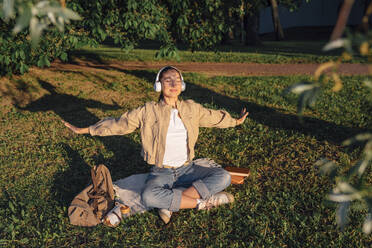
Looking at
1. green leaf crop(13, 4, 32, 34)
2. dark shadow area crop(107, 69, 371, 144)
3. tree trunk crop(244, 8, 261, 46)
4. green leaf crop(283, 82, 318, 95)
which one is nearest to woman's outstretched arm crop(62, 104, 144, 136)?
green leaf crop(13, 4, 32, 34)

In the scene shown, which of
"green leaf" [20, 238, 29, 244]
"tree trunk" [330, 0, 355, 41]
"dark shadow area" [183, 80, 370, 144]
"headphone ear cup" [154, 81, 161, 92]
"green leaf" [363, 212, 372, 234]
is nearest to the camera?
"tree trunk" [330, 0, 355, 41]

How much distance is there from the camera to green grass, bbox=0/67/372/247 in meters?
4.05

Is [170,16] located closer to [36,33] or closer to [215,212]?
[215,212]

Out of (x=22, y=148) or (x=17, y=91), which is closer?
(x=22, y=148)

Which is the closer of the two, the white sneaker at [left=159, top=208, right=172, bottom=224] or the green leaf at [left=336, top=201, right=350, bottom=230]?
the green leaf at [left=336, top=201, right=350, bottom=230]

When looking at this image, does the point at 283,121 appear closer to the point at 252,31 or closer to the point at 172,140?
the point at 172,140

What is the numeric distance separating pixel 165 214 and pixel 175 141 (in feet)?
3.17

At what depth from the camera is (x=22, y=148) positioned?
22.3 ft

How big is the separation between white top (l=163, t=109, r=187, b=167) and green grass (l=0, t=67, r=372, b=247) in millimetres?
736

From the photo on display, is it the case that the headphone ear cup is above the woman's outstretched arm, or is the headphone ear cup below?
above

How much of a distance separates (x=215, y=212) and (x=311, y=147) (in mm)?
2853

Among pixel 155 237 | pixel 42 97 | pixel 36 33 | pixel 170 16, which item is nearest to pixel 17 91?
pixel 42 97

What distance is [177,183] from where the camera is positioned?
14.7ft

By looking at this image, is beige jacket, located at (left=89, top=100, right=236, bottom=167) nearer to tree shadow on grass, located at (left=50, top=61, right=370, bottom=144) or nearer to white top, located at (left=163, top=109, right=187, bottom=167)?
white top, located at (left=163, top=109, right=187, bottom=167)
